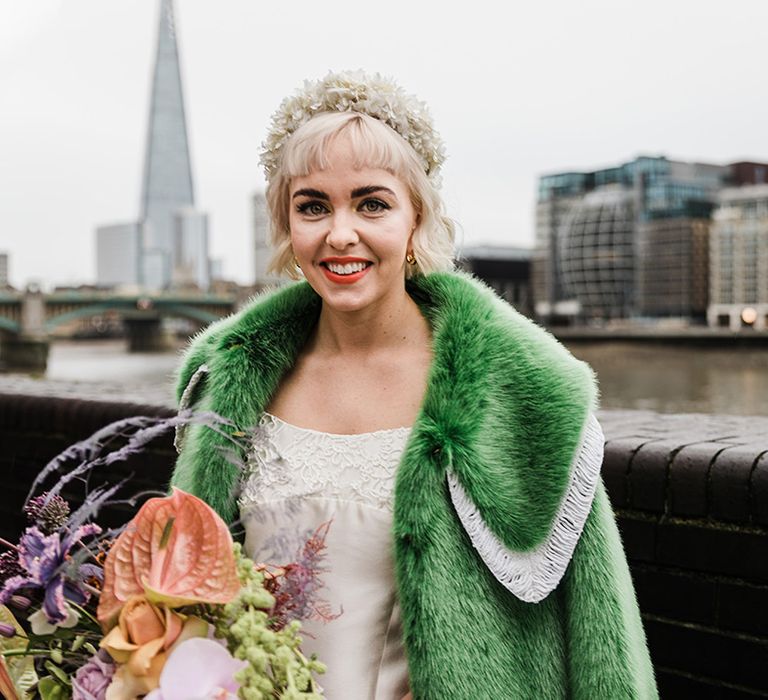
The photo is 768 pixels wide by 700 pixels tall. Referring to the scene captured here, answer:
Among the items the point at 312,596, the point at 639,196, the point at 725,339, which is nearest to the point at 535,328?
the point at 312,596

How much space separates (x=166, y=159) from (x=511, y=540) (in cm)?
9690

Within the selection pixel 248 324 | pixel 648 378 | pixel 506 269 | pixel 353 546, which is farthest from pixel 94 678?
pixel 506 269

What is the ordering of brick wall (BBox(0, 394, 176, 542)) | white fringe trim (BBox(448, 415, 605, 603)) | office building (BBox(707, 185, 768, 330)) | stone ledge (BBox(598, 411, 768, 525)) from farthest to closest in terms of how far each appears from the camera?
office building (BBox(707, 185, 768, 330))
brick wall (BBox(0, 394, 176, 542))
stone ledge (BBox(598, 411, 768, 525))
white fringe trim (BBox(448, 415, 605, 603))

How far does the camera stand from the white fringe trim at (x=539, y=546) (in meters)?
1.66

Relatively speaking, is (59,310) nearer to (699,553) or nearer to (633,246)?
(699,553)

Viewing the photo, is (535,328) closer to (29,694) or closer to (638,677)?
(638,677)

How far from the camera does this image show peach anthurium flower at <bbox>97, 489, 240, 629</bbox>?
1.00 m

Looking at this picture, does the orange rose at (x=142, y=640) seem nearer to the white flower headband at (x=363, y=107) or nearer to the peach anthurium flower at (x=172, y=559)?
the peach anthurium flower at (x=172, y=559)

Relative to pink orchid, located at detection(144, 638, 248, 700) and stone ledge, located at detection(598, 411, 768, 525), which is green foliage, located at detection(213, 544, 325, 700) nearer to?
pink orchid, located at detection(144, 638, 248, 700)

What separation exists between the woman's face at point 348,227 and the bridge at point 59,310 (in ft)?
139

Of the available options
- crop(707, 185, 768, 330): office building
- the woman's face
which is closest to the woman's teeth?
the woman's face

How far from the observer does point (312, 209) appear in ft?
5.91

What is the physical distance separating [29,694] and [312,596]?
0.34 metres

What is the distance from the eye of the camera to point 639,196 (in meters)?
97.0
